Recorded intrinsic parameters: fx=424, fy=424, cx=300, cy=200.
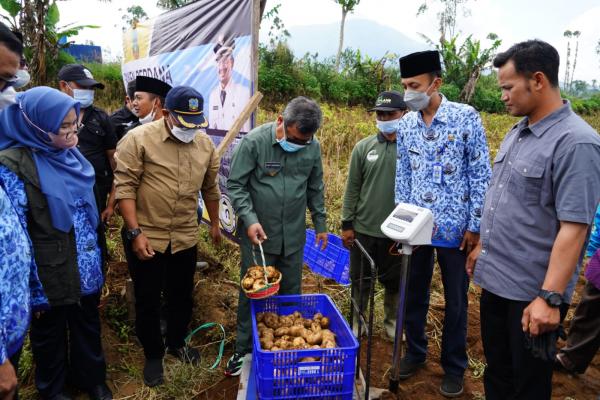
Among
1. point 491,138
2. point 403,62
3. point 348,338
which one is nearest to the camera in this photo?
point 348,338

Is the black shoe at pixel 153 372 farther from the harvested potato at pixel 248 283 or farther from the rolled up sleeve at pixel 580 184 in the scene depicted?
the rolled up sleeve at pixel 580 184

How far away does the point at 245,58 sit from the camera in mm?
3244

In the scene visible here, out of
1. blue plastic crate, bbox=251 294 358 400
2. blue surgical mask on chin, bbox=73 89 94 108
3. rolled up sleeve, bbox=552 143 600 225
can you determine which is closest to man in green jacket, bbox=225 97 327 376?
blue plastic crate, bbox=251 294 358 400

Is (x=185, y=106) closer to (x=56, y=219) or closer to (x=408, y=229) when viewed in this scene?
(x=56, y=219)

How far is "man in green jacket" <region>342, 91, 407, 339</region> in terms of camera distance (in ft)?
10.1

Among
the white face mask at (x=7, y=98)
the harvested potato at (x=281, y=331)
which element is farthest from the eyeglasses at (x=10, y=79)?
the harvested potato at (x=281, y=331)

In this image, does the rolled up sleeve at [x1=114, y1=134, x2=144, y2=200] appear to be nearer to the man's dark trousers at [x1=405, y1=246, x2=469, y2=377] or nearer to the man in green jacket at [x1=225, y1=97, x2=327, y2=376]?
the man in green jacket at [x1=225, y1=97, x2=327, y2=376]

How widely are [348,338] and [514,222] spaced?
1001mm

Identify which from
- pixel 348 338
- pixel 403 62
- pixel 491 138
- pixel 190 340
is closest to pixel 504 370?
pixel 348 338

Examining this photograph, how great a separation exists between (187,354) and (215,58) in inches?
94.5

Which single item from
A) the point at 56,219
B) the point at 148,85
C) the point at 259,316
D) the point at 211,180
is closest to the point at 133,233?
the point at 56,219

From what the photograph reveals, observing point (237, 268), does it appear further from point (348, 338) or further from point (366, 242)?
point (348, 338)

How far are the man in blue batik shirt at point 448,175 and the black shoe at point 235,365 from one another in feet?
4.34

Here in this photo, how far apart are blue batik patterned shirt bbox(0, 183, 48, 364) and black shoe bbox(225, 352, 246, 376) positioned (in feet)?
4.75
